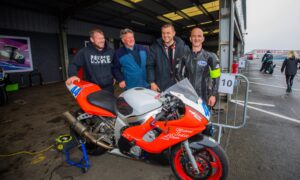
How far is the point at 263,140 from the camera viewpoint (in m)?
2.89

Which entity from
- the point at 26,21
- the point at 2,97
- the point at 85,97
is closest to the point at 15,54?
the point at 26,21

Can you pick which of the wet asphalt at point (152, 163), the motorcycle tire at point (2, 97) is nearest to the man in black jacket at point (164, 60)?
the wet asphalt at point (152, 163)

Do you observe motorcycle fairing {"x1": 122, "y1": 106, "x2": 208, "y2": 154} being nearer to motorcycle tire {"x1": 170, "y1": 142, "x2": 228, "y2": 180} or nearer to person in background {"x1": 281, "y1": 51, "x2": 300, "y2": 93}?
motorcycle tire {"x1": 170, "y1": 142, "x2": 228, "y2": 180}

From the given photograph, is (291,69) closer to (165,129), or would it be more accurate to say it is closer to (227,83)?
(227,83)

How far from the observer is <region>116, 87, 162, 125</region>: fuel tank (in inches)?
68.4

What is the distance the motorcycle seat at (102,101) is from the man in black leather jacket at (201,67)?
1.22 m

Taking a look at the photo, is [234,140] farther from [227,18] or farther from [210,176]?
[227,18]

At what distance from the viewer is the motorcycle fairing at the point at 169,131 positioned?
155 cm

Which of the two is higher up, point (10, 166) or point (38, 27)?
point (38, 27)

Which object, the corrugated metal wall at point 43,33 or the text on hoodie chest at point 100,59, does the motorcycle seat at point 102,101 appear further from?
the corrugated metal wall at point 43,33

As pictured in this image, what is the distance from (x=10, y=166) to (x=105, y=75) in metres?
1.92

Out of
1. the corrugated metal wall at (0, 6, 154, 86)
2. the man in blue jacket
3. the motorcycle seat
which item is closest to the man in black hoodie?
the man in blue jacket

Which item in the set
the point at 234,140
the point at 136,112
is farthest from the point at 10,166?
the point at 234,140

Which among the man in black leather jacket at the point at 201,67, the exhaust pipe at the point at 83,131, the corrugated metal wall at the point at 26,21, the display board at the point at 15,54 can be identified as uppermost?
the corrugated metal wall at the point at 26,21
